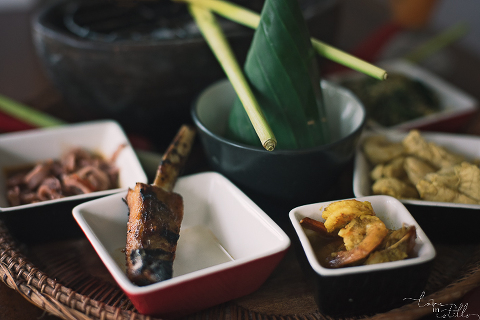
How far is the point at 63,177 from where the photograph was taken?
906mm

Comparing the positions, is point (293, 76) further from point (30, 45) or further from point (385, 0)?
point (385, 0)

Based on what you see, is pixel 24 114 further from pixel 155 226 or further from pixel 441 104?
pixel 441 104

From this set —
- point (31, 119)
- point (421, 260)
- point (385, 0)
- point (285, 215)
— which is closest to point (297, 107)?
point (285, 215)

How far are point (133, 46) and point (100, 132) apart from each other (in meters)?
0.23

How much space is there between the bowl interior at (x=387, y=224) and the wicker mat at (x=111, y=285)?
92mm

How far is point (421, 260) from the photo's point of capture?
58 centimetres

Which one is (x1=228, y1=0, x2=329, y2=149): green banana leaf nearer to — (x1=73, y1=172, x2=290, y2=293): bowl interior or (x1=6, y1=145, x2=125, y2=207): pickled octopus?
(x1=73, y1=172, x2=290, y2=293): bowl interior

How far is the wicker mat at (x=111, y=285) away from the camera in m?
0.64

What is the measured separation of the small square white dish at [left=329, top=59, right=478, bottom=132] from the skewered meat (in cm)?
63

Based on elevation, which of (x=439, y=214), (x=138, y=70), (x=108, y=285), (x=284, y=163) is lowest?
(x=108, y=285)

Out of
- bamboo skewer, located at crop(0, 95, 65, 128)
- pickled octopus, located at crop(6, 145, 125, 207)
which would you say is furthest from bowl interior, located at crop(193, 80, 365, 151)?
bamboo skewer, located at crop(0, 95, 65, 128)

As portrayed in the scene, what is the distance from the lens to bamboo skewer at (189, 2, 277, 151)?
625 millimetres

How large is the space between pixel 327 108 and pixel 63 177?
2.07 feet

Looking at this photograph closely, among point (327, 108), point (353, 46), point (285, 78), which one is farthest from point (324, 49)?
point (353, 46)
